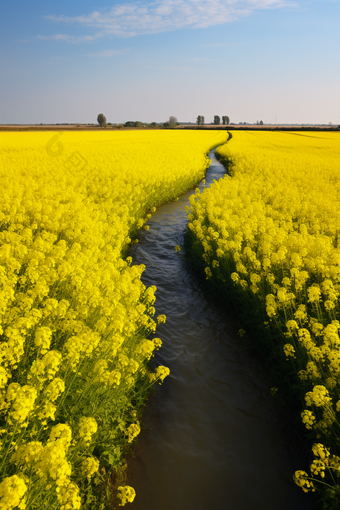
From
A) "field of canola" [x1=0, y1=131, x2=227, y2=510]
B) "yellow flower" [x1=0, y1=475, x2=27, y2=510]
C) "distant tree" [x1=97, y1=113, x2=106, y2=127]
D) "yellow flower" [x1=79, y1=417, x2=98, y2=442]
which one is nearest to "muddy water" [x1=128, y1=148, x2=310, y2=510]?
"field of canola" [x1=0, y1=131, x2=227, y2=510]

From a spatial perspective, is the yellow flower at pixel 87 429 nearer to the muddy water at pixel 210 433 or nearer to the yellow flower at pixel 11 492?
the yellow flower at pixel 11 492

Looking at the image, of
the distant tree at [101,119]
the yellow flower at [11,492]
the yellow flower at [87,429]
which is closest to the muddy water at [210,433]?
the yellow flower at [87,429]

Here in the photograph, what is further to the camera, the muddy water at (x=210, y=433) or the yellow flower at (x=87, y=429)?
the muddy water at (x=210, y=433)

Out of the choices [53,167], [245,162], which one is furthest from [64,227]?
[245,162]

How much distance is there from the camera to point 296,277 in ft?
18.7

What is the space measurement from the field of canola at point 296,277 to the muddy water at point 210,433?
0.43 meters

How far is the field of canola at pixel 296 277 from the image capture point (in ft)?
11.8

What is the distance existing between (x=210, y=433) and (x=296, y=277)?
3.03 metres

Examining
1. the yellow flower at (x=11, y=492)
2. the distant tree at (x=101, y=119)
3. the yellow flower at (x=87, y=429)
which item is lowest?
the yellow flower at (x=87, y=429)

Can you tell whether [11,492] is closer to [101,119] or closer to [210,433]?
[210,433]

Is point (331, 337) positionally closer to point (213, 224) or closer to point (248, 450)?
point (248, 450)

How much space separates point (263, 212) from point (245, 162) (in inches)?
487

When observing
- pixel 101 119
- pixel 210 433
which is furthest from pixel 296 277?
pixel 101 119

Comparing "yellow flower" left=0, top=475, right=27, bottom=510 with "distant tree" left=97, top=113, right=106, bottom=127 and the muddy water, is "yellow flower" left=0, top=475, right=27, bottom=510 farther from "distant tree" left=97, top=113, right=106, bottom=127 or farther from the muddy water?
"distant tree" left=97, top=113, right=106, bottom=127
